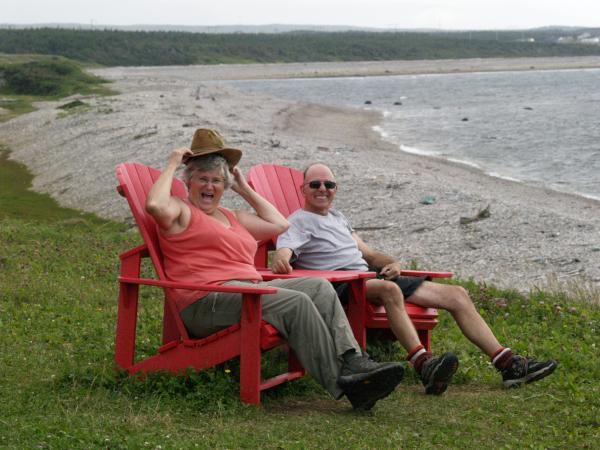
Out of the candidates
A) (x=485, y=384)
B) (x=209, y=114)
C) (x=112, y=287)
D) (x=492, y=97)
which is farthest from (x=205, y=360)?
(x=492, y=97)

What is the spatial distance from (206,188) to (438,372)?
1.59m

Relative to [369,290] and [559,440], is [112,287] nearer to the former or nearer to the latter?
[369,290]

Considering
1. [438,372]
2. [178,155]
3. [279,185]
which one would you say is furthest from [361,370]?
[279,185]

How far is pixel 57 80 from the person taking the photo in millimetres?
53656

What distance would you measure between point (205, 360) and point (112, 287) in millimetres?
3560

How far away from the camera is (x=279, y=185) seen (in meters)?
7.36

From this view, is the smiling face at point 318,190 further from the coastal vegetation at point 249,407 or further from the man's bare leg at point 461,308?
the coastal vegetation at point 249,407

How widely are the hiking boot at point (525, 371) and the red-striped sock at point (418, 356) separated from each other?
0.50 metres

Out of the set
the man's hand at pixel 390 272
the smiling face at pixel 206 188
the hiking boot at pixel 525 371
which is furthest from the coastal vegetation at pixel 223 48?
the hiking boot at pixel 525 371

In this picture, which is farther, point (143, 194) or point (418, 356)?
point (143, 194)

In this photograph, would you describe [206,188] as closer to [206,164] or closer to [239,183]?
[206,164]

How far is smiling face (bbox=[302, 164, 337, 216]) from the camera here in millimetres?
6570

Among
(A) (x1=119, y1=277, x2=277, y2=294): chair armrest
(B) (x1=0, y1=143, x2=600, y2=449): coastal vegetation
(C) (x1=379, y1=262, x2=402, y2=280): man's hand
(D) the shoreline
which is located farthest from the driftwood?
(D) the shoreline

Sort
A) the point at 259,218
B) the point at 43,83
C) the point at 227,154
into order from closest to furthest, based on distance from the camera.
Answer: the point at 227,154 < the point at 259,218 < the point at 43,83
